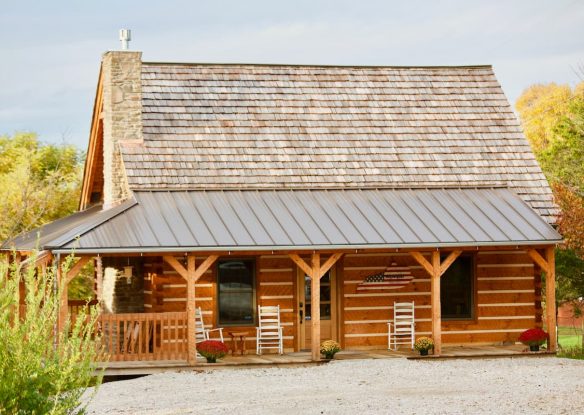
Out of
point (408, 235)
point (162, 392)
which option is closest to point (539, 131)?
point (408, 235)

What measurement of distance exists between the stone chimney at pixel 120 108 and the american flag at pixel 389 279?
5135 mm

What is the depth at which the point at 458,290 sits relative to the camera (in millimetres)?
22250

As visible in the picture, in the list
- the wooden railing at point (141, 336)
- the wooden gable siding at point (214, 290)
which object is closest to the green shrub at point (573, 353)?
the wooden gable siding at point (214, 290)

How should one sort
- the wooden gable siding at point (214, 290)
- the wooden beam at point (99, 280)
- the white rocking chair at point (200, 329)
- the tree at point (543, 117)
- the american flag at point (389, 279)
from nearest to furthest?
the white rocking chair at point (200, 329) → the wooden gable siding at point (214, 290) → the american flag at point (389, 279) → the wooden beam at point (99, 280) → the tree at point (543, 117)

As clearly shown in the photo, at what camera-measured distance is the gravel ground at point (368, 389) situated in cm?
1443

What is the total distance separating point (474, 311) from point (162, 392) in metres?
8.21

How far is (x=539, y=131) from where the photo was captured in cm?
4888

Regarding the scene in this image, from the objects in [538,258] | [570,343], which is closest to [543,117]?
[570,343]

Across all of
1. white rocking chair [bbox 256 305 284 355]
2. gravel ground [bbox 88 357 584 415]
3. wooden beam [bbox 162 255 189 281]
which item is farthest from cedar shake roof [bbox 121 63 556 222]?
gravel ground [bbox 88 357 584 415]

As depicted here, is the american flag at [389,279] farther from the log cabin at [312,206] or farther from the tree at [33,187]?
the tree at [33,187]

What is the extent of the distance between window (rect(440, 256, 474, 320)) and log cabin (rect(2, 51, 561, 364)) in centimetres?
4

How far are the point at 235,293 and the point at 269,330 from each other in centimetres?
99

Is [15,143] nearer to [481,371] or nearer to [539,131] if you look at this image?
[539,131]

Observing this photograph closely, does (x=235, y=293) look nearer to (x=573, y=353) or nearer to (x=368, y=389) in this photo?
(x=368, y=389)
